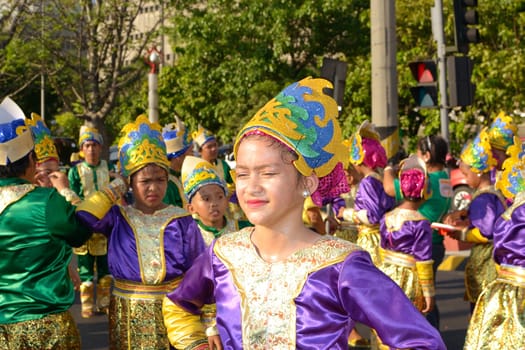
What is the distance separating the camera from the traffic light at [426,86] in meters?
11.2

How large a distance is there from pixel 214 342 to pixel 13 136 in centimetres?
212

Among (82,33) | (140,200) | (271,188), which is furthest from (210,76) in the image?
(271,188)

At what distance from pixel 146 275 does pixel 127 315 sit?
267 mm

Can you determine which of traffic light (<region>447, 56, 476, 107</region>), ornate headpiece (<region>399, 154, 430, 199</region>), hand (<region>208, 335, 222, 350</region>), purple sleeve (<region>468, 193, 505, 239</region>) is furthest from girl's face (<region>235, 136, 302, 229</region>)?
traffic light (<region>447, 56, 476, 107</region>)

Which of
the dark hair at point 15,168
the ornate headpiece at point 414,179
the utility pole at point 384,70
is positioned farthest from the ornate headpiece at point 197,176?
the utility pole at point 384,70

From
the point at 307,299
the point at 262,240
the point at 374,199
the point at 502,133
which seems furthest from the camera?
the point at 374,199

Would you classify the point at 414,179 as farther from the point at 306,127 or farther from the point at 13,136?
the point at 306,127

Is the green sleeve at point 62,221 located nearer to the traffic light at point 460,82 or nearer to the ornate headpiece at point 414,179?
the ornate headpiece at point 414,179

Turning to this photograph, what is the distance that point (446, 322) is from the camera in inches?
367

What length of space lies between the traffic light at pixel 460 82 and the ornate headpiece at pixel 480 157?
4257 millimetres

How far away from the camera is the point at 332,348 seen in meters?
2.72

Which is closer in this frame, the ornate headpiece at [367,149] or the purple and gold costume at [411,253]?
the purple and gold costume at [411,253]

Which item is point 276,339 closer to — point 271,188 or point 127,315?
point 271,188

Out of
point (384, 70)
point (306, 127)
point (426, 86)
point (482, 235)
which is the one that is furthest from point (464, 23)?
point (306, 127)
